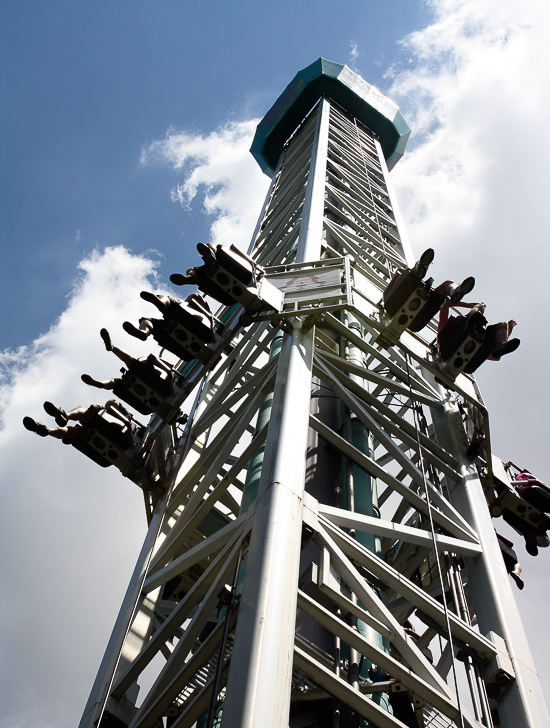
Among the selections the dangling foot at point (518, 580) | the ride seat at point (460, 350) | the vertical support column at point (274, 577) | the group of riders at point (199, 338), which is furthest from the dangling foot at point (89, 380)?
the dangling foot at point (518, 580)

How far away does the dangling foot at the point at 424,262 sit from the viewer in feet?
29.0

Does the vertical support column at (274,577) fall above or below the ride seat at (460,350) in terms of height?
below

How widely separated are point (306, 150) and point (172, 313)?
46.8 ft

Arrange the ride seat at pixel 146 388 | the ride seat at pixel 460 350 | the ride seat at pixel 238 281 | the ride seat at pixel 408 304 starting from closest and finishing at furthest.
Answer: the ride seat at pixel 238 281, the ride seat at pixel 408 304, the ride seat at pixel 146 388, the ride seat at pixel 460 350

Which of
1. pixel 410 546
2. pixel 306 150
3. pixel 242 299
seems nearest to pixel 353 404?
pixel 242 299

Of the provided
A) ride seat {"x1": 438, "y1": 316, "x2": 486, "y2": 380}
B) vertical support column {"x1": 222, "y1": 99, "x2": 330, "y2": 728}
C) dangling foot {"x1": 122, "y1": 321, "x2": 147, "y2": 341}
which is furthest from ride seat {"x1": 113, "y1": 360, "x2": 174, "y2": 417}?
ride seat {"x1": 438, "y1": 316, "x2": 486, "y2": 380}

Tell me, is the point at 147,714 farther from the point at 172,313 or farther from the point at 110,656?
the point at 172,313

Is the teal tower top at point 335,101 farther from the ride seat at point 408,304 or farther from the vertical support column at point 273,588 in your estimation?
the vertical support column at point 273,588

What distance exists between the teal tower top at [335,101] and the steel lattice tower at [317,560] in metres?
16.3

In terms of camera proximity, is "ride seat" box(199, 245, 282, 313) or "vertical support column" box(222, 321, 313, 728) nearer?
"vertical support column" box(222, 321, 313, 728)

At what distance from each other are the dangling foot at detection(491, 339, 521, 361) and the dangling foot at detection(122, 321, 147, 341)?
5266 mm

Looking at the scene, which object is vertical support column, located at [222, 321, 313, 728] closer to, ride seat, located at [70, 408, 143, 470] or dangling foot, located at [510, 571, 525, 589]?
ride seat, located at [70, 408, 143, 470]

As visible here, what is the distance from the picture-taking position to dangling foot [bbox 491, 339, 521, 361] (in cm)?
941

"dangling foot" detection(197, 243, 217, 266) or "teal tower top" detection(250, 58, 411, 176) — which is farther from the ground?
"teal tower top" detection(250, 58, 411, 176)
